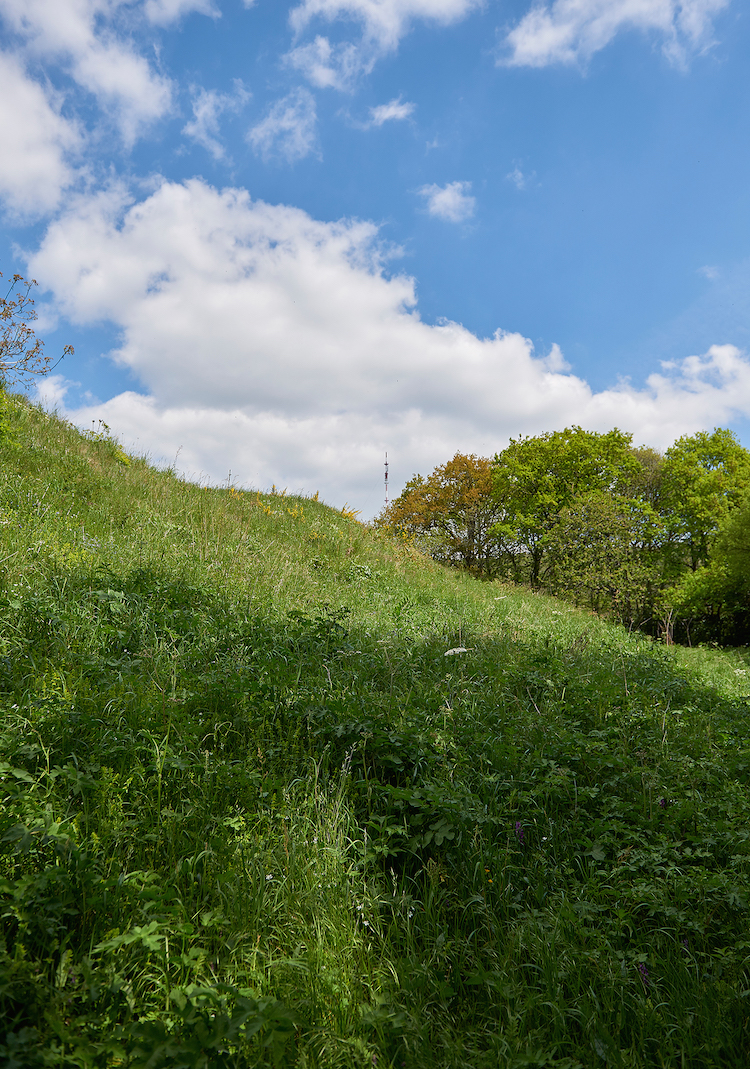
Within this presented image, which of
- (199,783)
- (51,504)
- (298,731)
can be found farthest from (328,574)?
(199,783)

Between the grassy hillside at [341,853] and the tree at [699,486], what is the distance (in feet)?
86.2

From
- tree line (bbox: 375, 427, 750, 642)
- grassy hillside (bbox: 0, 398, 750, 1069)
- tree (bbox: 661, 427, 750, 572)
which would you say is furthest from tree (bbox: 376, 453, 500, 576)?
grassy hillside (bbox: 0, 398, 750, 1069)

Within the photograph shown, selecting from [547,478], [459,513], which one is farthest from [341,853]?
[459,513]

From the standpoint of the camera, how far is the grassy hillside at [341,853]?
2.12 meters

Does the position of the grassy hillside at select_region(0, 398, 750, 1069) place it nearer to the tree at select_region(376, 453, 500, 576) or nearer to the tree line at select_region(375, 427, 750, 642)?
the tree line at select_region(375, 427, 750, 642)

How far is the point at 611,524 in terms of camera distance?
989 inches

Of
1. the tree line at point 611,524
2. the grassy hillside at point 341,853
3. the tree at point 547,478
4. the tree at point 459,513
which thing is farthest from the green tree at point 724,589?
the grassy hillside at point 341,853

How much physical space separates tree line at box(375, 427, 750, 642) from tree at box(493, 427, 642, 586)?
56 millimetres

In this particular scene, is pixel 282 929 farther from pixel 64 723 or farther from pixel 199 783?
pixel 64 723

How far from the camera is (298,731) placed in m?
3.87

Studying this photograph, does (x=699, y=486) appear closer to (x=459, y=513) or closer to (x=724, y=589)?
(x=724, y=589)

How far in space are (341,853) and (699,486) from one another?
3088 centimetres

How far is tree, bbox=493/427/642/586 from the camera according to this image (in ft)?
98.6

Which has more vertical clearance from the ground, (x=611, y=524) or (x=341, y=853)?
(x=611, y=524)
